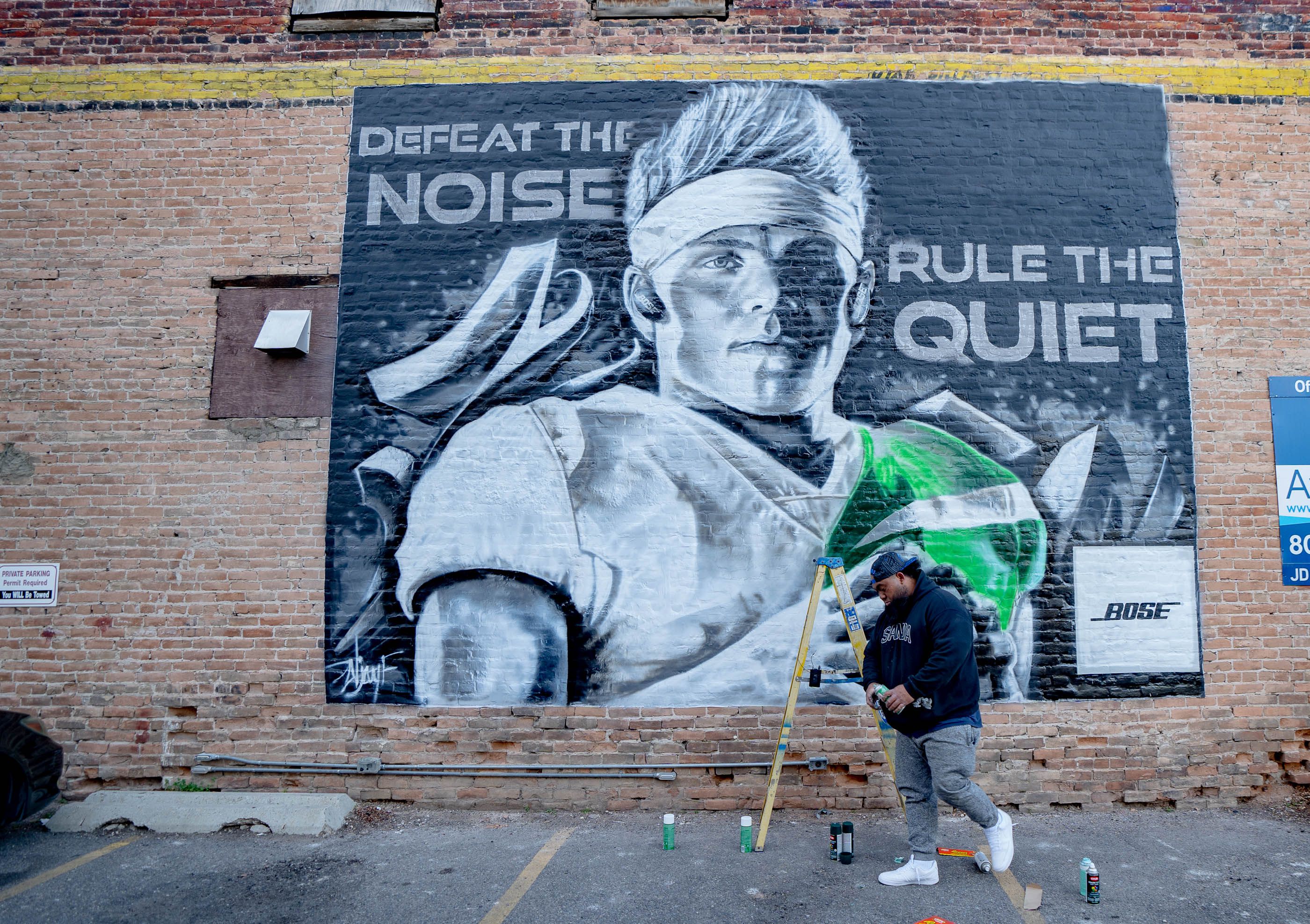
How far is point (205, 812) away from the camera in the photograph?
215 inches

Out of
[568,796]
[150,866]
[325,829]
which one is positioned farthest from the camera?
[568,796]

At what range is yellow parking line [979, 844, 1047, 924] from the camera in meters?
4.01

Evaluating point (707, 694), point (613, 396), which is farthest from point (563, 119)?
point (707, 694)

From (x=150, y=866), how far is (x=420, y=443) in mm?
3238

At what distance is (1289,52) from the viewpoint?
6.45m

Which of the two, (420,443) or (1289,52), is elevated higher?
(1289,52)

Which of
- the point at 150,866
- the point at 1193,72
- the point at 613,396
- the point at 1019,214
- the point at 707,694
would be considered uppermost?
the point at 1193,72

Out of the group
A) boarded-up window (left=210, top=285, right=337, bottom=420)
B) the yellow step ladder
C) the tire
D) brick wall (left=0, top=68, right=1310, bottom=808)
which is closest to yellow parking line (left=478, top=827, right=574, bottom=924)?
brick wall (left=0, top=68, right=1310, bottom=808)

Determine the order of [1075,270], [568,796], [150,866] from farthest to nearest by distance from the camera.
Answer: [1075,270]
[568,796]
[150,866]

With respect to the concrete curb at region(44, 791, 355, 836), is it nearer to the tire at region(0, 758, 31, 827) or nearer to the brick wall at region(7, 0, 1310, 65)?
the tire at region(0, 758, 31, 827)

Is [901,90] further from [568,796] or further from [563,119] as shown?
[568,796]

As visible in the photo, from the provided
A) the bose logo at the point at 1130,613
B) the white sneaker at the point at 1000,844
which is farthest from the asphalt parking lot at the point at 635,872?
the bose logo at the point at 1130,613

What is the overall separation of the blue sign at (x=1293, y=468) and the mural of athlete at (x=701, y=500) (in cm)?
193

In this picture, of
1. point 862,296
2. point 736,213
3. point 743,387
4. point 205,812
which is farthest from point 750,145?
point 205,812
